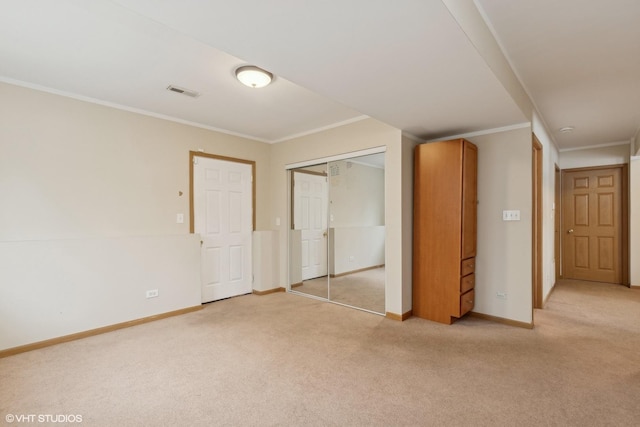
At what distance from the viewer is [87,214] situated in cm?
329

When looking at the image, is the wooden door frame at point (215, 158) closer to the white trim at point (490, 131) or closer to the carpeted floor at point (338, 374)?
the carpeted floor at point (338, 374)

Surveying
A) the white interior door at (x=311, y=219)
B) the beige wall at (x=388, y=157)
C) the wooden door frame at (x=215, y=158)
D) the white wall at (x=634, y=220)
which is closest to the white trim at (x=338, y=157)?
the beige wall at (x=388, y=157)

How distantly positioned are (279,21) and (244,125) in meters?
2.84

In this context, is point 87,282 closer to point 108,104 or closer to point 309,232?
point 108,104

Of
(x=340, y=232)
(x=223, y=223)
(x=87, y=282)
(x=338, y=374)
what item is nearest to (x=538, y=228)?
(x=340, y=232)

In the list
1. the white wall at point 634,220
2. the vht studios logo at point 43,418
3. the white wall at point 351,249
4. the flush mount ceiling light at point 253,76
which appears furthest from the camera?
the white wall at point 634,220

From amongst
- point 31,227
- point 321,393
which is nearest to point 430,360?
point 321,393

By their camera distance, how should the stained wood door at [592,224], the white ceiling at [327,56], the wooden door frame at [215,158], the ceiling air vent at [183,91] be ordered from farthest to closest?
the stained wood door at [592,224] < the wooden door frame at [215,158] < the ceiling air vent at [183,91] < the white ceiling at [327,56]

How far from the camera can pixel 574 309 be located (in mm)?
4008

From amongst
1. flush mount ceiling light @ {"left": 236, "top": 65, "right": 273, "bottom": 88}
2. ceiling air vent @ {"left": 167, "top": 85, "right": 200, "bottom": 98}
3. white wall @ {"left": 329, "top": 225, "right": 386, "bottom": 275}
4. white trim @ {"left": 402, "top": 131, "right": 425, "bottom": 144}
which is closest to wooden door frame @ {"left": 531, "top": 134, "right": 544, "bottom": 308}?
white trim @ {"left": 402, "top": 131, "right": 425, "bottom": 144}

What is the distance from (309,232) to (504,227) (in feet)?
8.25

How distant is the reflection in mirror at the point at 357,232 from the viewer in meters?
3.95

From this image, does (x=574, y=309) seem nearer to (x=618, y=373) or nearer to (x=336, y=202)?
(x=618, y=373)

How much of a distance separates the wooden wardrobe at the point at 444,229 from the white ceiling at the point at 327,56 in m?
0.37
